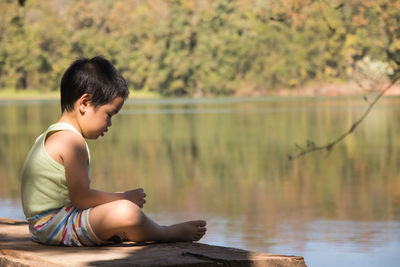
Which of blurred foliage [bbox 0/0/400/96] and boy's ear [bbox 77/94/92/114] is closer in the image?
boy's ear [bbox 77/94/92/114]

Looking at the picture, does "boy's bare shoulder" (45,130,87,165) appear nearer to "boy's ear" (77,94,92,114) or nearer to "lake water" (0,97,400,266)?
"boy's ear" (77,94,92,114)

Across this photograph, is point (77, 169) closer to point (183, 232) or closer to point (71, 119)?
point (71, 119)

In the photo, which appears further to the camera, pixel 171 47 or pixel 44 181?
pixel 171 47

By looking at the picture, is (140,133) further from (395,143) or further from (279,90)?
(279,90)

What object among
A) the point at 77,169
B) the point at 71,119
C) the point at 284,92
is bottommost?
the point at 284,92

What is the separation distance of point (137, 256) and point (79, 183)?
0.38 m

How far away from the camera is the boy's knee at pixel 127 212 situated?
2.67 metres

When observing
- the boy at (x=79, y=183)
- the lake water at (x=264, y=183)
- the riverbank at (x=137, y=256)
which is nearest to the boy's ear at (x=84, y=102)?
the boy at (x=79, y=183)

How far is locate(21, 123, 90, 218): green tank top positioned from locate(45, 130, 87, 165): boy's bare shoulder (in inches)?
0.7

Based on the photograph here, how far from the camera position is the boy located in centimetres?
272

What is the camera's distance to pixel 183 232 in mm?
2838

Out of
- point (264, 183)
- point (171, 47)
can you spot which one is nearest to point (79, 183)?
point (264, 183)

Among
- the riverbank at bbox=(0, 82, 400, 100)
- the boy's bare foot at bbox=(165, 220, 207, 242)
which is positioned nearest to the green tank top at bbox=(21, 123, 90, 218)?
the boy's bare foot at bbox=(165, 220, 207, 242)

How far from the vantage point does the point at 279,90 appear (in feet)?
174
